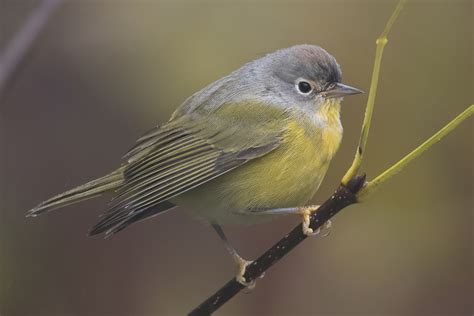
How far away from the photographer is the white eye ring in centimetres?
346

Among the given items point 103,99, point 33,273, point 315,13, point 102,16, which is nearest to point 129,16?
A: point 102,16

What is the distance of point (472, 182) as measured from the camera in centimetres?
447

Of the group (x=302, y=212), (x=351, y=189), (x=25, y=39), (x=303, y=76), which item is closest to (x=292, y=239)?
(x=351, y=189)

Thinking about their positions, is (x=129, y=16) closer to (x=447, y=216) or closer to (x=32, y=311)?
(x=32, y=311)

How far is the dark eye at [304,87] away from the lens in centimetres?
347

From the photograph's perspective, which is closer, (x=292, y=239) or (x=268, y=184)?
(x=292, y=239)

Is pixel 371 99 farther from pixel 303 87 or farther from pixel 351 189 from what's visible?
pixel 303 87

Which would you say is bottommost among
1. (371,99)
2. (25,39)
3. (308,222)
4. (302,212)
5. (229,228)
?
(229,228)

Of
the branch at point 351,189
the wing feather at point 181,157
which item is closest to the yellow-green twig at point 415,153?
the branch at point 351,189

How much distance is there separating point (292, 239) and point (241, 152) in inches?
41.5

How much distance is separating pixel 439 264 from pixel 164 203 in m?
1.86

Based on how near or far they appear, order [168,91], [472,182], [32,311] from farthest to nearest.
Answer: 1. [168,91]
2. [472,182]
3. [32,311]

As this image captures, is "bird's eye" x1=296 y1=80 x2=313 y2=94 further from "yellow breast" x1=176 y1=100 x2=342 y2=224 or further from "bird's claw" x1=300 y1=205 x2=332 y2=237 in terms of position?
"bird's claw" x1=300 y1=205 x2=332 y2=237

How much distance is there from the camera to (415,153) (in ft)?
6.03
